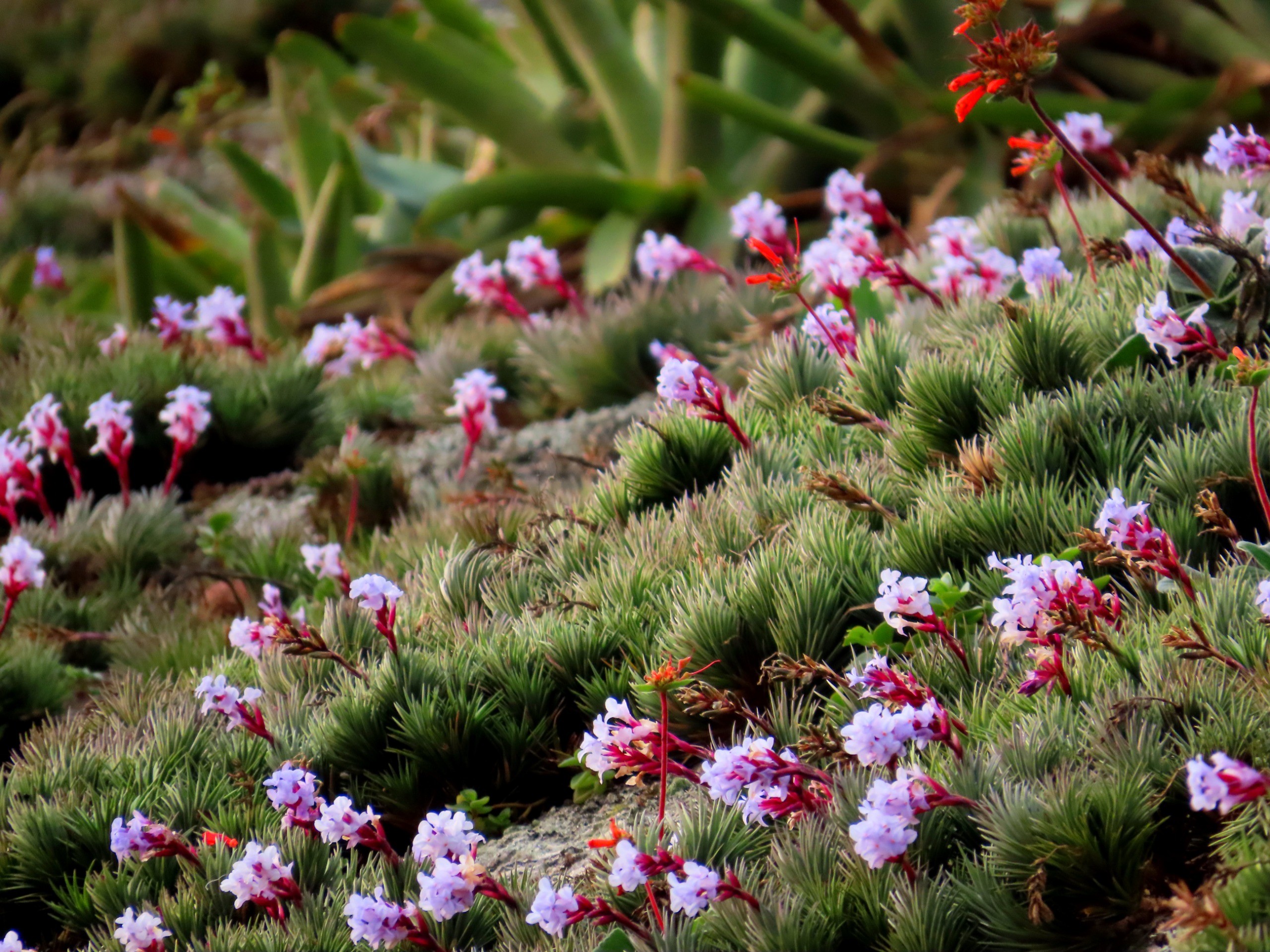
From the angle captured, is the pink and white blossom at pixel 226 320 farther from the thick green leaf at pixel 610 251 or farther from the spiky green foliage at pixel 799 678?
the spiky green foliage at pixel 799 678

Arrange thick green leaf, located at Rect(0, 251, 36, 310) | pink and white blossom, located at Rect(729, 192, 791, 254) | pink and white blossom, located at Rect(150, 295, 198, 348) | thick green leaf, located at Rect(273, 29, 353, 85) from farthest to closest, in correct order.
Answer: thick green leaf, located at Rect(273, 29, 353, 85), thick green leaf, located at Rect(0, 251, 36, 310), pink and white blossom, located at Rect(150, 295, 198, 348), pink and white blossom, located at Rect(729, 192, 791, 254)

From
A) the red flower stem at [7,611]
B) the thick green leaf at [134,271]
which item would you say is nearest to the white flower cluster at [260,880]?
the red flower stem at [7,611]

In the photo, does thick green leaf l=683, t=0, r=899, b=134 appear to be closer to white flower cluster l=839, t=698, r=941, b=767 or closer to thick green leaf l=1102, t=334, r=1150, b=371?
thick green leaf l=1102, t=334, r=1150, b=371

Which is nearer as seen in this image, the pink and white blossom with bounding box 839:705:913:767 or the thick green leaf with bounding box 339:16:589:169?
the pink and white blossom with bounding box 839:705:913:767

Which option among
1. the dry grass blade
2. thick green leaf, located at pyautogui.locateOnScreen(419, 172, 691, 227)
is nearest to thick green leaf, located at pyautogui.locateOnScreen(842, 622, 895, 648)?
the dry grass blade

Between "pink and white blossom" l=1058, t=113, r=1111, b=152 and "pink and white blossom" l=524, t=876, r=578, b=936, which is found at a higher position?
"pink and white blossom" l=1058, t=113, r=1111, b=152

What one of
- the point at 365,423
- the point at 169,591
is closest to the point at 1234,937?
the point at 169,591

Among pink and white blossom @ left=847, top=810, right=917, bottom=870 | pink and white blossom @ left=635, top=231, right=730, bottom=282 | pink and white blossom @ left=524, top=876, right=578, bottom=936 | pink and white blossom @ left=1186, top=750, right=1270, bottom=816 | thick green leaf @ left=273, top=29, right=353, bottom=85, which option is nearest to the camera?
pink and white blossom @ left=1186, top=750, right=1270, bottom=816

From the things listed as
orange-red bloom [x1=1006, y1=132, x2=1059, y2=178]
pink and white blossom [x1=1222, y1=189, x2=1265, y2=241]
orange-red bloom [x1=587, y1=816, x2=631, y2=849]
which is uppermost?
orange-red bloom [x1=1006, y1=132, x2=1059, y2=178]
